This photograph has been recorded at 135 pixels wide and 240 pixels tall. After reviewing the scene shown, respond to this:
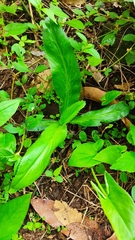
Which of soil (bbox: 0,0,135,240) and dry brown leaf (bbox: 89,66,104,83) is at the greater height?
dry brown leaf (bbox: 89,66,104,83)

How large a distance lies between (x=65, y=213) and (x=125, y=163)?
1.05 ft

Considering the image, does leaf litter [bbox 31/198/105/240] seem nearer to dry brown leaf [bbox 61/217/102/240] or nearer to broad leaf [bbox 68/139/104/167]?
dry brown leaf [bbox 61/217/102/240]

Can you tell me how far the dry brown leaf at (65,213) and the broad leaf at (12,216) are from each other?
0.64 feet

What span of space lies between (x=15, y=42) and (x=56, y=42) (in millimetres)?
345

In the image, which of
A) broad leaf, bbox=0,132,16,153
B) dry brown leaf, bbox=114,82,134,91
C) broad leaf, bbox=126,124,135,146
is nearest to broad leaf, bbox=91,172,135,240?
broad leaf, bbox=126,124,135,146

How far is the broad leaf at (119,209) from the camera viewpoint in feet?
3.57

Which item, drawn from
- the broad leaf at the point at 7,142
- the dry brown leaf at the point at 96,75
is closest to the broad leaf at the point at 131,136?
the dry brown leaf at the point at 96,75

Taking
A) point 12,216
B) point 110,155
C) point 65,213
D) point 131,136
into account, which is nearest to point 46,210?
point 65,213

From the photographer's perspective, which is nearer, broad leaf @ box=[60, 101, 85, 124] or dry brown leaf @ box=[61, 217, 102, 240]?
broad leaf @ box=[60, 101, 85, 124]

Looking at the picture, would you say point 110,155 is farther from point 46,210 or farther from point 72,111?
point 46,210

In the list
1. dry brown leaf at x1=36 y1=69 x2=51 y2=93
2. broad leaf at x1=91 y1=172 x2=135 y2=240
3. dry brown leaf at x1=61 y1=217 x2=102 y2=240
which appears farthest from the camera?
dry brown leaf at x1=36 y1=69 x2=51 y2=93

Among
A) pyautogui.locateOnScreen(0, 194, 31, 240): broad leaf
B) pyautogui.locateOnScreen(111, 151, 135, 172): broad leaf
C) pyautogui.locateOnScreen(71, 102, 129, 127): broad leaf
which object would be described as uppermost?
pyautogui.locateOnScreen(71, 102, 129, 127): broad leaf

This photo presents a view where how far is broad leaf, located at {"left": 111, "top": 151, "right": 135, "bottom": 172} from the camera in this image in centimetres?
120

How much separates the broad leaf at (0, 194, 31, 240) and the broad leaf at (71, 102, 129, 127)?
369 millimetres
